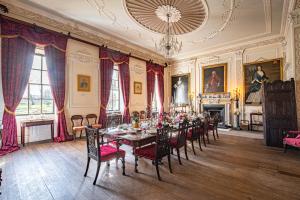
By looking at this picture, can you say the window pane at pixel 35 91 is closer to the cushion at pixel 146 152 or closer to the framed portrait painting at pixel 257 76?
the cushion at pixel 146 152

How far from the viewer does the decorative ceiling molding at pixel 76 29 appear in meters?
Answer: 4.63

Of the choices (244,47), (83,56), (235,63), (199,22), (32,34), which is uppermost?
(199,22)

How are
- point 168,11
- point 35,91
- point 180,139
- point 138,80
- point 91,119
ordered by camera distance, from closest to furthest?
point 180,139 < point 168,11 < point 35,91 < point 91,119 < point 138,80

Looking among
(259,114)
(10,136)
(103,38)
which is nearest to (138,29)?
(103,38)

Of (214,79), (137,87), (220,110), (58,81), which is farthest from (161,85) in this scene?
(58,81)

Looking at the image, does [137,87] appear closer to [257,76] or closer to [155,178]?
[257,76]

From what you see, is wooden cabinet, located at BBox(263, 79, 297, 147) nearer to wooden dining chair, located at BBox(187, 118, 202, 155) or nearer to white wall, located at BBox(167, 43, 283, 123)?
wooden dining chair, located at BBox(187, 118, 202, 155)

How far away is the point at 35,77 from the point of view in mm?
5305

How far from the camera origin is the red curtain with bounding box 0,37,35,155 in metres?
4.35

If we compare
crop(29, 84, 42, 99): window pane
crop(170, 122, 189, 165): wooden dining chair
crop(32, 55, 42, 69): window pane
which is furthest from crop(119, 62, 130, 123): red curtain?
crop(170, 122, 189, 165): wooden dining chair

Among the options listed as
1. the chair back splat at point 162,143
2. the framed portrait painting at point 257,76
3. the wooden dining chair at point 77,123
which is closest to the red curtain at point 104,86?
the wooden dining chair at point 77,123

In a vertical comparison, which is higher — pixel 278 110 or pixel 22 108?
pixel 22 108

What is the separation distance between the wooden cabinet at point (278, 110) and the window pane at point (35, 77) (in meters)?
7.39

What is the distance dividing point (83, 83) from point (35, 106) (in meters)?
1.72
